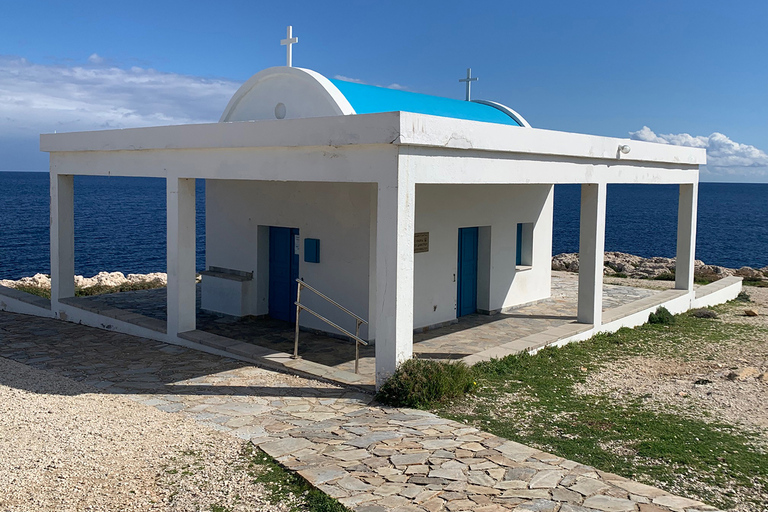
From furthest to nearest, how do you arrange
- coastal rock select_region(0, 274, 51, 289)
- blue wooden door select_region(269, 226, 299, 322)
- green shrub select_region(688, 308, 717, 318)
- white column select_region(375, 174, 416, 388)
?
coastal rock select_region(0, 274, 51, 289)
green shrub select_region(688, 308, 717, 318)
blue wooden door select_region(269, 226, 299, 322)
white column select_region(375, 174, 416, 388)

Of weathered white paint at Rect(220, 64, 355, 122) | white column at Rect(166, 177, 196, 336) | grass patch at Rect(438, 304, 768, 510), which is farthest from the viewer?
weathered white paint at Rect(220, 64, 355, 122)

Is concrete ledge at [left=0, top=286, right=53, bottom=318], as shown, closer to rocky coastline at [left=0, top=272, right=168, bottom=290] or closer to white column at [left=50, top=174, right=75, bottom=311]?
white column at [left=50, top=174, right=75, bottom=311]

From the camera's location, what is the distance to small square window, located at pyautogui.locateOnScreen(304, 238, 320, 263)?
12.0 meters

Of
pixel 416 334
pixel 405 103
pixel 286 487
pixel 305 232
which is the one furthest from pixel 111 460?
pixel 405 103

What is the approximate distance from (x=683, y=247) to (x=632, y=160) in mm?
3662

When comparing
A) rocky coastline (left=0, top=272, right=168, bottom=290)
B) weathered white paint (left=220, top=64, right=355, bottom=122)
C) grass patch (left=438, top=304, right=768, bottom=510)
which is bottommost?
rocky coastline (left=0, top=272, right=168, bottom=290)

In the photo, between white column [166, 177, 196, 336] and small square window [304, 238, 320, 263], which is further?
small square window [304, 238, 320, 263]

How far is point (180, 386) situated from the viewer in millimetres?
8969

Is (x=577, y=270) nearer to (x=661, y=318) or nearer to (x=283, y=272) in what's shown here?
(x=661, y=318)

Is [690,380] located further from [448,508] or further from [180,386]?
[180,386]

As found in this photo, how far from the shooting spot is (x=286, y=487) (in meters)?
5.80

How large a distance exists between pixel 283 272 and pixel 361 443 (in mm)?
6804

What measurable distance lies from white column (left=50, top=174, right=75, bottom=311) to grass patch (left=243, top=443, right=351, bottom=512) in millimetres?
8818

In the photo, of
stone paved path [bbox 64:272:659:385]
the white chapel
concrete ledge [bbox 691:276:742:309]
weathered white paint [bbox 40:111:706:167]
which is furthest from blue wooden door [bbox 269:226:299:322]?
concrete ledge [bbox 691:276:742:309]
